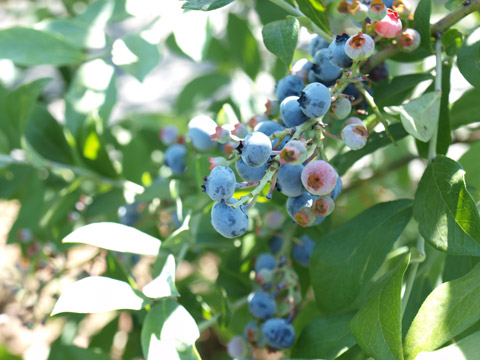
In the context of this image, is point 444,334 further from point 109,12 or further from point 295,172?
point 109,12

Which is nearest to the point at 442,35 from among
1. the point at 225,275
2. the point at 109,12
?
the point at 225,275

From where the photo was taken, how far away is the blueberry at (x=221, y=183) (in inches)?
23.0

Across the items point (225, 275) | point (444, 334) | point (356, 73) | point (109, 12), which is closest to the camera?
point (444, 334)

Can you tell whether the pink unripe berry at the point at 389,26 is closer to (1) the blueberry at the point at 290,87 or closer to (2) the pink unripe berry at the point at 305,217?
(1) the blueberry at the point at 290,87

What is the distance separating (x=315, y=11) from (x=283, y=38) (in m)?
0.11

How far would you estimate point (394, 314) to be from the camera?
2.08ft

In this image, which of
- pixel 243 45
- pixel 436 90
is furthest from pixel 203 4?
pixel 243 45

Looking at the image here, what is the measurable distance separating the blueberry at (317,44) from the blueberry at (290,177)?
24 cm

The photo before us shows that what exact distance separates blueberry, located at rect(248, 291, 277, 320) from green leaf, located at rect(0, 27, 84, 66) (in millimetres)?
548

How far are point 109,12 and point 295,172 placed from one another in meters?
0.68

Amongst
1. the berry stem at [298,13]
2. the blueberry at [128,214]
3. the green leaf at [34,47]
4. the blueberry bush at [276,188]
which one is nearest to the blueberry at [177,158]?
the blueberry bush at [276,188]

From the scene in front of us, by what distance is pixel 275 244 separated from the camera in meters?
1.01

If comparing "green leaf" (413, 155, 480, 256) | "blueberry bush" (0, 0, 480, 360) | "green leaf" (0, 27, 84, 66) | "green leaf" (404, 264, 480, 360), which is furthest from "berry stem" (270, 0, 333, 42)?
"green leaf" (0, 27, 84, 66)

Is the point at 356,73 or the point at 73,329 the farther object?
the point at 73,329
